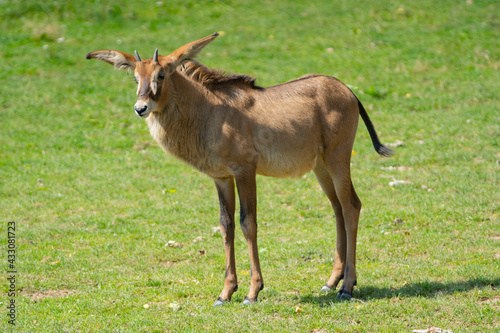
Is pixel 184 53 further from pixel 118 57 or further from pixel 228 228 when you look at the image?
pixel 228 228

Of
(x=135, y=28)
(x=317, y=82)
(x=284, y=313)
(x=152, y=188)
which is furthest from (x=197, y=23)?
(x=284, y=313)

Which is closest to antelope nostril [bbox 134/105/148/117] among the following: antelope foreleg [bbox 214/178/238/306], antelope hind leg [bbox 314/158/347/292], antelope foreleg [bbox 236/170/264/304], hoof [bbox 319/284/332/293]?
antelope foreleg [bbox 236/170/264/304]

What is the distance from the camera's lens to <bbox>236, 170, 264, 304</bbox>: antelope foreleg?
300 inches

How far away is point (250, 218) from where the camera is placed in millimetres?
7742

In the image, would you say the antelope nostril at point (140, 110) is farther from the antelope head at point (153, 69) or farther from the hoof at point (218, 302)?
the hoof at point (218, 302)

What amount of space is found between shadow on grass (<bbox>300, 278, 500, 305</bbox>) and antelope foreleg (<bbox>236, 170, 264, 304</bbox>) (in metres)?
0.65

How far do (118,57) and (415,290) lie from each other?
15.7 ft

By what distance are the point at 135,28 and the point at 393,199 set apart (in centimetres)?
1423

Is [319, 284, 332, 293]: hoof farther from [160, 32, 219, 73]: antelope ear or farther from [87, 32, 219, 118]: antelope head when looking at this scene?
[160, 32, 219, 73]: antelope ear

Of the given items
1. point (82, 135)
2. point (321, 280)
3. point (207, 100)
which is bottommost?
point (82, 135)

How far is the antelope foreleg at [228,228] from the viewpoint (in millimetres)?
7855

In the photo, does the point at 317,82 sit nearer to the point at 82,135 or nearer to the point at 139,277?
the point at 139,277

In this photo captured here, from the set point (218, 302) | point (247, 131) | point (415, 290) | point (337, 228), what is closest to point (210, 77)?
point (247, 131)

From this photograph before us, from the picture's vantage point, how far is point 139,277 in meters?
8.92
